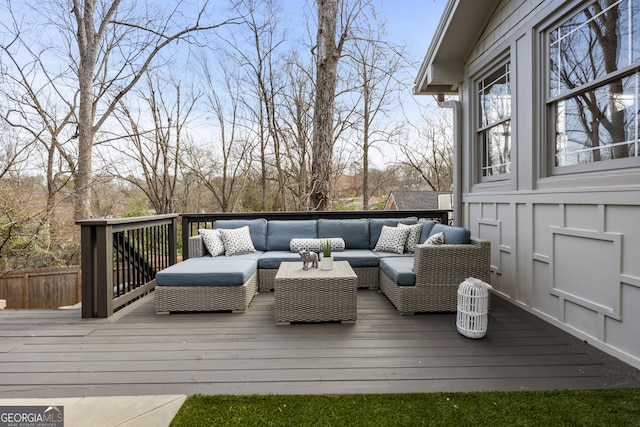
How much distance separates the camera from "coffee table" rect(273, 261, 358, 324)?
3010 millimetres

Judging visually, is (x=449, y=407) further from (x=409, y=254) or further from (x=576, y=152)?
(x=409, y=254)

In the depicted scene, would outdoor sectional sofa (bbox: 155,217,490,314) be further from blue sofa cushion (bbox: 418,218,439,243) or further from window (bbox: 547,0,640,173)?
window (bbox: 547,0,640,173)

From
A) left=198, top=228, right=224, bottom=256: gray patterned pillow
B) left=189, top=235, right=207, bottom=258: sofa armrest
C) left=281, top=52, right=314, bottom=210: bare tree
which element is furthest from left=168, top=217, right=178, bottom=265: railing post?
left=281, top=52, right=314, bottom=210: bare tree

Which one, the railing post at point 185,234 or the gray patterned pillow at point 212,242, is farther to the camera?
the railing post at point 185,234

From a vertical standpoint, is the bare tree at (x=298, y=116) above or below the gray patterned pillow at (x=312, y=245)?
above

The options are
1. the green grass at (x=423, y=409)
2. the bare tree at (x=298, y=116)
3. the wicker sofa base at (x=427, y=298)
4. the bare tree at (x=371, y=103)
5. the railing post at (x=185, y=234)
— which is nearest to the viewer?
the green grass at (x=423, y=409)

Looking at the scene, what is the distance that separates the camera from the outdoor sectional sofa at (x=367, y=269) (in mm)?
3266

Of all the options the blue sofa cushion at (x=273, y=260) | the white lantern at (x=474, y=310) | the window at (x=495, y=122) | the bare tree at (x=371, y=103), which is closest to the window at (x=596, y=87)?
the window at (x=495, y=122)

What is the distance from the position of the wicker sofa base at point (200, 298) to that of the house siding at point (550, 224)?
→ 2837 millimetres

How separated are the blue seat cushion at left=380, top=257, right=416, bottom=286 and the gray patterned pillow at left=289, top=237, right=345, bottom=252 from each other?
71 centimetres

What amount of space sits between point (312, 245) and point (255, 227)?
0.92m

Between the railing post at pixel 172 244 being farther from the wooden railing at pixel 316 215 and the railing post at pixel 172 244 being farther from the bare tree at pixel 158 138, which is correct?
the bare tree at pixel 158 138

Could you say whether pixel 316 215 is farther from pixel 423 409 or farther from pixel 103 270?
pixel 423 409

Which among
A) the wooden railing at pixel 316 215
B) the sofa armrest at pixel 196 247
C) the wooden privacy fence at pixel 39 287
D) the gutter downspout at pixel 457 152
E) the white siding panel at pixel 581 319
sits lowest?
the wooden privacy fence at pixel 39 287
